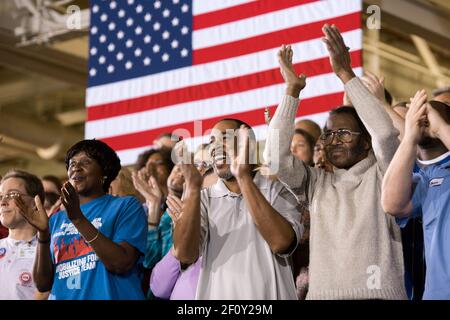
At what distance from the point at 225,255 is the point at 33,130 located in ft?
32.2

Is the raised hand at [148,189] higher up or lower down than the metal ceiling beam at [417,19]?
lower down

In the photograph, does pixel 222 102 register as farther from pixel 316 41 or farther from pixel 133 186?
pixel 133 186

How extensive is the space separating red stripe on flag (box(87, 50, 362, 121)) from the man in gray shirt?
2095mm

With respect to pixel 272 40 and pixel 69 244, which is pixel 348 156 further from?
pixel 272 40

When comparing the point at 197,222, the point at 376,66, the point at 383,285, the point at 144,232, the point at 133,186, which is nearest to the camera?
the point at 383,285

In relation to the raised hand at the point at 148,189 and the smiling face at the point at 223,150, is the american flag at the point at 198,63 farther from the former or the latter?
the smiling face at the point at 223,150

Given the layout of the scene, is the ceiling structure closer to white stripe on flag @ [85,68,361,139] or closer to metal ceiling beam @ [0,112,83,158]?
metal ceiling beam @ [0,112,83,158]

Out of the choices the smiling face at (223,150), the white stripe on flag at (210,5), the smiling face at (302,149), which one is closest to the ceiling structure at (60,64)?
the white stripe on flag at (210,5)

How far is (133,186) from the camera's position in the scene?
194 inches

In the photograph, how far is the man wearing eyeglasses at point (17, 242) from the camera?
13.2ft

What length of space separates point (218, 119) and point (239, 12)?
0.78 metres

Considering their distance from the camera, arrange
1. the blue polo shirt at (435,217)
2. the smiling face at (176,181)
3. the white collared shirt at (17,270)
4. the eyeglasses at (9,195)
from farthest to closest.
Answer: the smiling face at (176,181), the eyeglasses at (9,195), the white collared shirt at (17,270), the blue polo shirt at (435,217)
